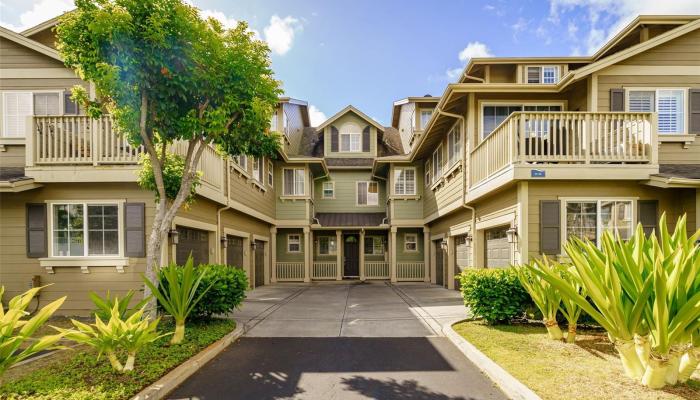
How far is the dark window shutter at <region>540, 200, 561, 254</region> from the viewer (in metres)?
8.20

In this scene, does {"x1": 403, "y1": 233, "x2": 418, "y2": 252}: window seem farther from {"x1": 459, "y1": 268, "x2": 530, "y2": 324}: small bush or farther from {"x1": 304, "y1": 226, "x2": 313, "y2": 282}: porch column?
{"x1": 459, "y1": 268, "x2": 530, "y2": 324}: small bush

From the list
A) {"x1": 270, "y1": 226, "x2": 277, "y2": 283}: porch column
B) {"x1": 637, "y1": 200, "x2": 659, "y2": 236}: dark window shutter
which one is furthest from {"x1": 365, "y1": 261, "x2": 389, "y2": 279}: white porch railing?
{"x1": 637, "y1": 200, "x2": 659, "y2": 236}: dark window shutter

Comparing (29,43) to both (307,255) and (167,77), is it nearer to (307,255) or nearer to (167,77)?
(167,77)

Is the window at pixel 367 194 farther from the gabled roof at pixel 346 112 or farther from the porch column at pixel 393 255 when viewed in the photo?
the gabled roof at pixel 346 112

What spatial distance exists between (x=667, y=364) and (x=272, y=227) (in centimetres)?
1596

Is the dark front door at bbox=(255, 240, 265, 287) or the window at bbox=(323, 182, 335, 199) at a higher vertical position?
the window at bbox=(323, 182, 335, 199)

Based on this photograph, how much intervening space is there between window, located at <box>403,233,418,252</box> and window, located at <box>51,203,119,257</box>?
1355 centimetres

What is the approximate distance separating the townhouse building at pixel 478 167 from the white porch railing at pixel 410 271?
160 inches

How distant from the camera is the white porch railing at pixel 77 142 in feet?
26.7

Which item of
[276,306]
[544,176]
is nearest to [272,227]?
[276,306]

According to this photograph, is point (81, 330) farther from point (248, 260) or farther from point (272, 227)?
point (272, 227)

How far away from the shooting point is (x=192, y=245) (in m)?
10.1

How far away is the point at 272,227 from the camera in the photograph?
715 inches

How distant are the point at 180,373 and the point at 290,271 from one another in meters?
13.9
